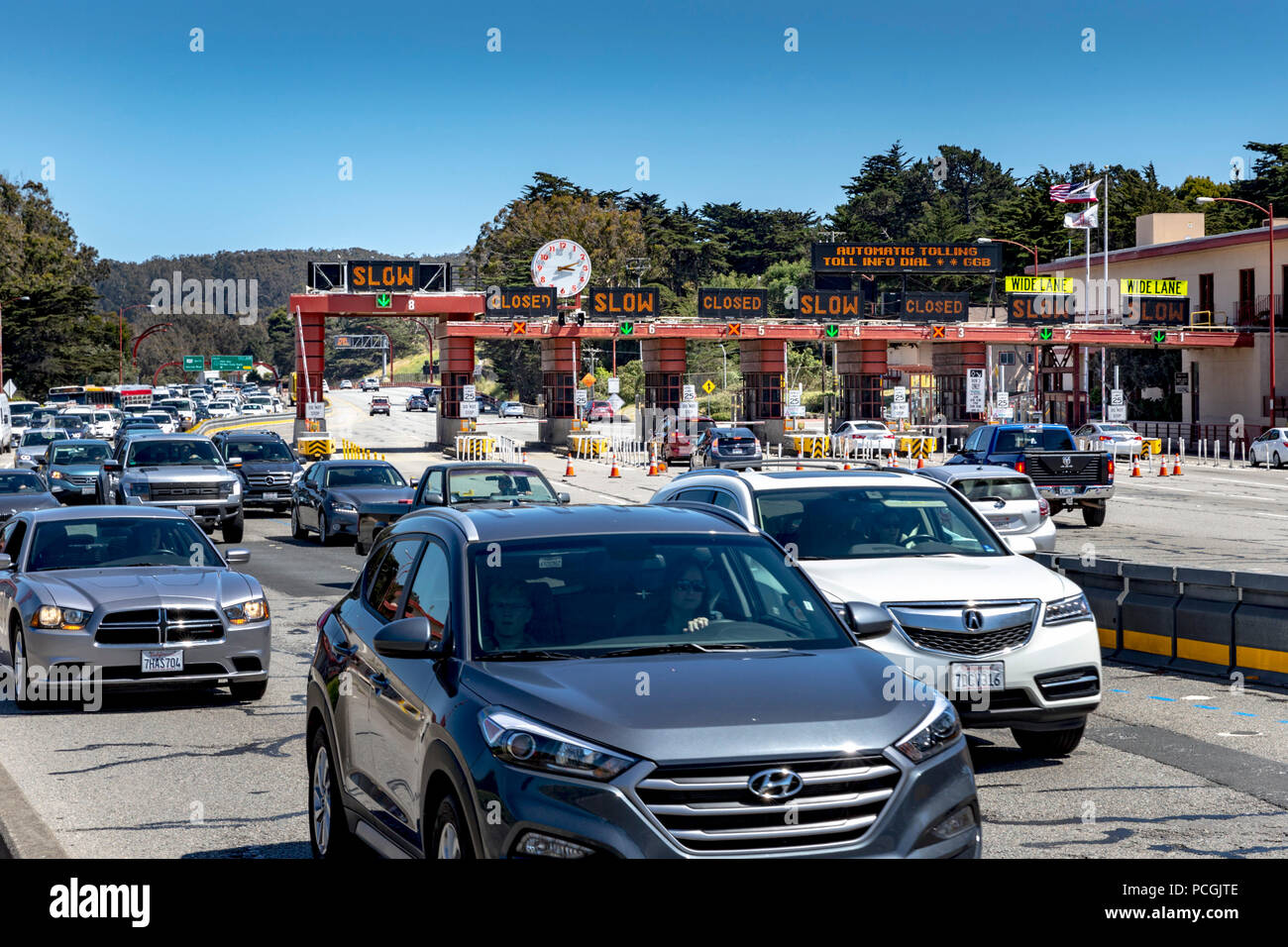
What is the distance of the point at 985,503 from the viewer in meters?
20.7

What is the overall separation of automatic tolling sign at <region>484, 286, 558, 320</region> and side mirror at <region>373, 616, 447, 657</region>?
2295 inches

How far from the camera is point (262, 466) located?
33.7 m

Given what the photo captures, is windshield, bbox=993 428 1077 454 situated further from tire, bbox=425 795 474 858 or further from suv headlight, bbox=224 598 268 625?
tire, bbox=425 795 474 858

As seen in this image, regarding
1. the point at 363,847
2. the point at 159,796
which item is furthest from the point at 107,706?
the point at 363,847

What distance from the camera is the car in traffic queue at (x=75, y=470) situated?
3269 centimetres

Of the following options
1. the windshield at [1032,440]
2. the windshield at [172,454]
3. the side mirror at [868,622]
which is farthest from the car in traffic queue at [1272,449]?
the side mirror at [868,622]

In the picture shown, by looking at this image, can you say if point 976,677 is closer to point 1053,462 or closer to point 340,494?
point 340,494

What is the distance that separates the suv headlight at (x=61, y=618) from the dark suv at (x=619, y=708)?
526 cm

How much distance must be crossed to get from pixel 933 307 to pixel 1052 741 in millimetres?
62700

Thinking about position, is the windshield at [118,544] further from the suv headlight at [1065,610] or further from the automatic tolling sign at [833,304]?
the automatic tolling sign at [833,304]

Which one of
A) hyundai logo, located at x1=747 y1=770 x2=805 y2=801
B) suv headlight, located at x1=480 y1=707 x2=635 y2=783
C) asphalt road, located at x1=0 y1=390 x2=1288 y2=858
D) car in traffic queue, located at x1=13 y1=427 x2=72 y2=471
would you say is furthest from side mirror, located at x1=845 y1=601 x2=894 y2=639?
car in traffic queue, located at x1=13 y1=427 x2=72 y2=471
